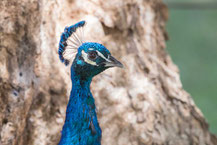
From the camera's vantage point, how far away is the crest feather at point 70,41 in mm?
1525

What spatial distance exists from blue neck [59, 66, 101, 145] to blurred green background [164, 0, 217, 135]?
2.25 m

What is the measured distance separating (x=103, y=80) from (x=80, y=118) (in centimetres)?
53

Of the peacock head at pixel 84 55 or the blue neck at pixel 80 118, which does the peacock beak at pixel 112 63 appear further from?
the blue neck at pixel 80 118

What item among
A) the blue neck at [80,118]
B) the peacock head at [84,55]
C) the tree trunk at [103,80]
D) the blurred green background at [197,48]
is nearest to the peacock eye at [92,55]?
the peacock head at [84,55]

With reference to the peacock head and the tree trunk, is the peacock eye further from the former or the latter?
the tree trunk

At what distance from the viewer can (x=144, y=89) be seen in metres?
2.08

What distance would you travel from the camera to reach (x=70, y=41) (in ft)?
5.13

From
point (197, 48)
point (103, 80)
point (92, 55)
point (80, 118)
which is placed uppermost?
point (197, 48)

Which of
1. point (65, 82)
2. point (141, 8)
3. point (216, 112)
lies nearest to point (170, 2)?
point (216, 112)

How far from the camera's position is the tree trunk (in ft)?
5.17

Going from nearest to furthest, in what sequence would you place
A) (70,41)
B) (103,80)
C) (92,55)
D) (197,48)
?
(92,55) → (70,41) → (103,80) → (197,48)

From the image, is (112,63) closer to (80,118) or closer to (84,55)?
(84,55)

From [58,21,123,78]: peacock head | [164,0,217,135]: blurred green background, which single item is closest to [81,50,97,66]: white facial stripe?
[58,21,123,78]: peacock head

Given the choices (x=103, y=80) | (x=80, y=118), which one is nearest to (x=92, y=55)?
(x=80, y=118)
